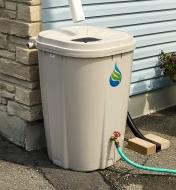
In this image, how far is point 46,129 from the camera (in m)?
4.76

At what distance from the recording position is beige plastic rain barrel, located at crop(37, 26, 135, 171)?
4.28 meters

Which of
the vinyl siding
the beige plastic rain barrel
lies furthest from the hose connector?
the vinyl siding

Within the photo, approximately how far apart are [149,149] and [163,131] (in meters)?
0.74

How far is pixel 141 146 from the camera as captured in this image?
5.11 m

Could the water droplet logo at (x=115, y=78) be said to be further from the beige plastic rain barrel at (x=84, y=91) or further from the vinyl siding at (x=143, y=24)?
the vinyl siding at (x=143, y=24)

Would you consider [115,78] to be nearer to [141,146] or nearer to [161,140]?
[141,146]

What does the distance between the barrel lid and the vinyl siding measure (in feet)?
1.45

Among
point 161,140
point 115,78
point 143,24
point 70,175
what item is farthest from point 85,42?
point 143,24

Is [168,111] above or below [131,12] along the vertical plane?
below

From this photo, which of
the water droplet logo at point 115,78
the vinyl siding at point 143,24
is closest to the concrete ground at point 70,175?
the water droplet logo at point 115,78

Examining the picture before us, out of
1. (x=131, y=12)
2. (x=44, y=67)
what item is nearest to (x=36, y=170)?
(x=44, y=67)

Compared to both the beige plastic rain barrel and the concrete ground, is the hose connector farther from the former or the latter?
the concrete ground

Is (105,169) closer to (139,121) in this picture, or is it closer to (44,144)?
(44,144)

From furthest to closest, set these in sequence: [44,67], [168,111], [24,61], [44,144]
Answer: [168,111] < [44,144] < [24,61] < [44,67]
